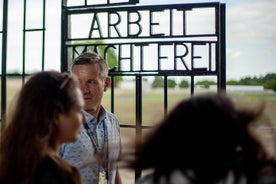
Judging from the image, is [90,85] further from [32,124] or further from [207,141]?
[207,141]

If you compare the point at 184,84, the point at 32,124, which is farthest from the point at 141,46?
the point at 32,124

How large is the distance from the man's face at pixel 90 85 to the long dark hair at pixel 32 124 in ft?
2.77

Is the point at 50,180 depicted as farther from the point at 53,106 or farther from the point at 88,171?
the point at 88,171

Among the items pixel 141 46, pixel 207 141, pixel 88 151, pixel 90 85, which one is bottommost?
pixel 88 151

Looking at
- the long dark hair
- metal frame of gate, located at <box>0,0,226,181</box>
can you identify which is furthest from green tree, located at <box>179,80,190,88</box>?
the long dark hair

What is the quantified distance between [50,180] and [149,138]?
37 cm

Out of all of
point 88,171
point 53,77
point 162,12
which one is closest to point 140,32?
point 162,12

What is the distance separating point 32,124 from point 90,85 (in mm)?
931

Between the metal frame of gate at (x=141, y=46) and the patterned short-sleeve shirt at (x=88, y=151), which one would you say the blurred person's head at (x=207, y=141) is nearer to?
the patterned short-sleeve shirt at (x=88, y=151)

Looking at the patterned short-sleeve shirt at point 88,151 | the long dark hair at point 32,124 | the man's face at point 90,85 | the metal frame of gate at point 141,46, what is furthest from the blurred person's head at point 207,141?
the metal frame of gate at point 141,46

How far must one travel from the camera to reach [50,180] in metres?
1.30

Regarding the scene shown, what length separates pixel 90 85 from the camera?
7.50ft

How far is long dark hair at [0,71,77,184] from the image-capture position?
4.42 ft

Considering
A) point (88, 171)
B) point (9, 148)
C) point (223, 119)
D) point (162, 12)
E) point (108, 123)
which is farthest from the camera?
point (162, 12)
